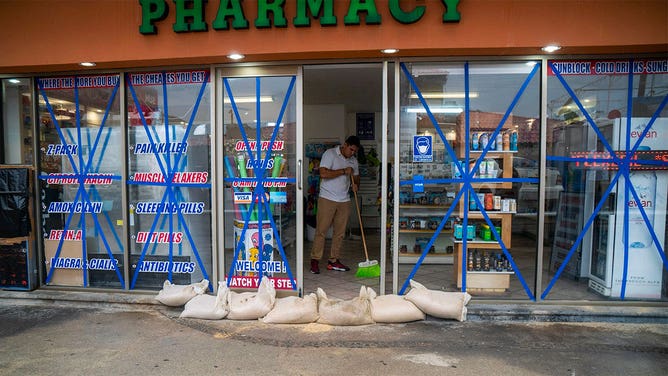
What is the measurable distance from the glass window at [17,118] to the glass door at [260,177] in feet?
8.48

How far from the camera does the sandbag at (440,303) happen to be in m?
4.46

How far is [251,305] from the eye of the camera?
4582 millimetres

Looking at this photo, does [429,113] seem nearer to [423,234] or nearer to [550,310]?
[423,234]

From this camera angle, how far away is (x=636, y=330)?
14.3 feet

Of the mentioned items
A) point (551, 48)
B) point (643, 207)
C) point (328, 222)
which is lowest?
point (328, 222)

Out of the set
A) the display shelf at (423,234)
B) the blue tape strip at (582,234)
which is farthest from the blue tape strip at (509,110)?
the blue tape strip at (582,234)

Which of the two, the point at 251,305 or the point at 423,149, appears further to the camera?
the point at 423,149

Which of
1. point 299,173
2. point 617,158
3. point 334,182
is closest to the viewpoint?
point 617,158

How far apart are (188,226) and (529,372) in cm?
391

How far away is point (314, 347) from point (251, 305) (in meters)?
0.96

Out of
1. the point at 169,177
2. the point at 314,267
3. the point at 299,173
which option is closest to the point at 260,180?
the point at 299,173

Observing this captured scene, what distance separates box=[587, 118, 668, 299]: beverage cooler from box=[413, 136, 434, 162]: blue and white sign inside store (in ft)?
6.54

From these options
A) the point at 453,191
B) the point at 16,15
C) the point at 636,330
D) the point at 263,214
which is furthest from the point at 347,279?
the point at 16,15

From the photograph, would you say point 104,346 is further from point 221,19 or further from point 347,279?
point 221,19
